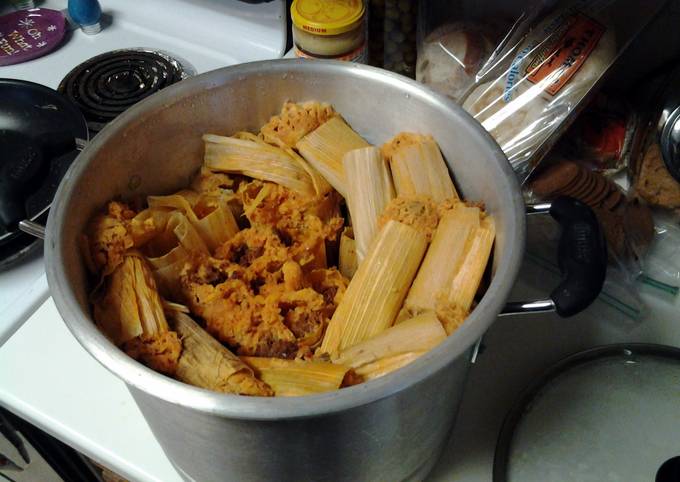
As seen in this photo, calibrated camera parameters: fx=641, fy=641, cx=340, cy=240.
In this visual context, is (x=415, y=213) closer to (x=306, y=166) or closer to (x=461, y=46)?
(x=306, y=166)

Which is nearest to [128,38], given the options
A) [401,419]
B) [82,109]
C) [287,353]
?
[82,109]

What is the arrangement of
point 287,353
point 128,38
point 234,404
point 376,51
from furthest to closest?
point 128,38 → point 376,51 → point 287,353 → point 234,404

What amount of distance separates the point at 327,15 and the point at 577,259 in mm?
397

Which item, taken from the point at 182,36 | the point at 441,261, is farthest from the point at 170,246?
the point at 182,36

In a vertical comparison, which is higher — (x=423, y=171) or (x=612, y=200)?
(x=423, y=171)

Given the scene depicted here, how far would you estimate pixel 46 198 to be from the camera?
2.33ft

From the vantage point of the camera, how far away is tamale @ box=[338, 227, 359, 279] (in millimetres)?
615

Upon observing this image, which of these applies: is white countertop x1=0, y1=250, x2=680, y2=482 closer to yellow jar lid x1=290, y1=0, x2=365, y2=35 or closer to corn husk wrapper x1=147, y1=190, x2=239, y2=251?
corn husk wrapper x1=147, y1=190, x2=239, y2=251

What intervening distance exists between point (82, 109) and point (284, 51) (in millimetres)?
284

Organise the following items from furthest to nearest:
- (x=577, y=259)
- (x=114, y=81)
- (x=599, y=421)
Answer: (x=114, y=81)
(x=599, y=421)
(x=577, y=259)

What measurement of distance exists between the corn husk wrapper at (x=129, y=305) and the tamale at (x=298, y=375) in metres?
0.09

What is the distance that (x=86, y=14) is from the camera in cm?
95

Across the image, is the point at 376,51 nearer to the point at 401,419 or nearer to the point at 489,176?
the point at 489,176

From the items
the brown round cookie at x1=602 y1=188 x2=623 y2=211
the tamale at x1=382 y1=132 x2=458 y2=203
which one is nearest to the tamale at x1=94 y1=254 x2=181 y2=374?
the tamale at x1=382 y1=132 x2=458 y2=203
